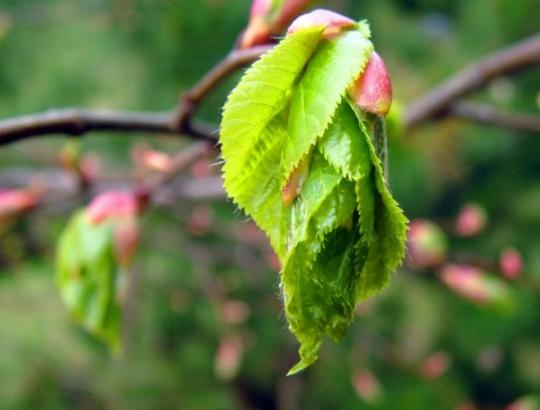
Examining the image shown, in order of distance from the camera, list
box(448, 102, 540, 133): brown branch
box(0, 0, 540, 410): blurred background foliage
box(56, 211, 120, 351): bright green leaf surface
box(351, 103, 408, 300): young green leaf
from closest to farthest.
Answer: box(351, 103, 408, 300): young green leaf, box(56, 211, 120, 351): bright green leaf surface, box(448, 102, 540, 133): brown branch, box(0, 0, 540, 410): blurred background foliage

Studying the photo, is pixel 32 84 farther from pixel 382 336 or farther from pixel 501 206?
pixel 501 206

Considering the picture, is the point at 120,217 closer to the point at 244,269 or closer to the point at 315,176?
the point at 315,176

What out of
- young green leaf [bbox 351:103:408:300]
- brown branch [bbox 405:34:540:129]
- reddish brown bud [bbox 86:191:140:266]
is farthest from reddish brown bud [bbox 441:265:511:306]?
young green leaf [bbox 351:103:408:300]

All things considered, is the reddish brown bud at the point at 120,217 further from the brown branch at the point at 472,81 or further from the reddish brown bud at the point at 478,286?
the reddish brown bud at the point at 478,286

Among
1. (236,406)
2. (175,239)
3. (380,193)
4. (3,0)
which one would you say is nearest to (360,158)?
(380,193)

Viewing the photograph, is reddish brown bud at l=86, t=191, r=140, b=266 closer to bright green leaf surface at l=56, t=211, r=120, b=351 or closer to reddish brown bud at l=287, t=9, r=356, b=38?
bright green leaf surface at l=56, t=211, r=120, b=351
